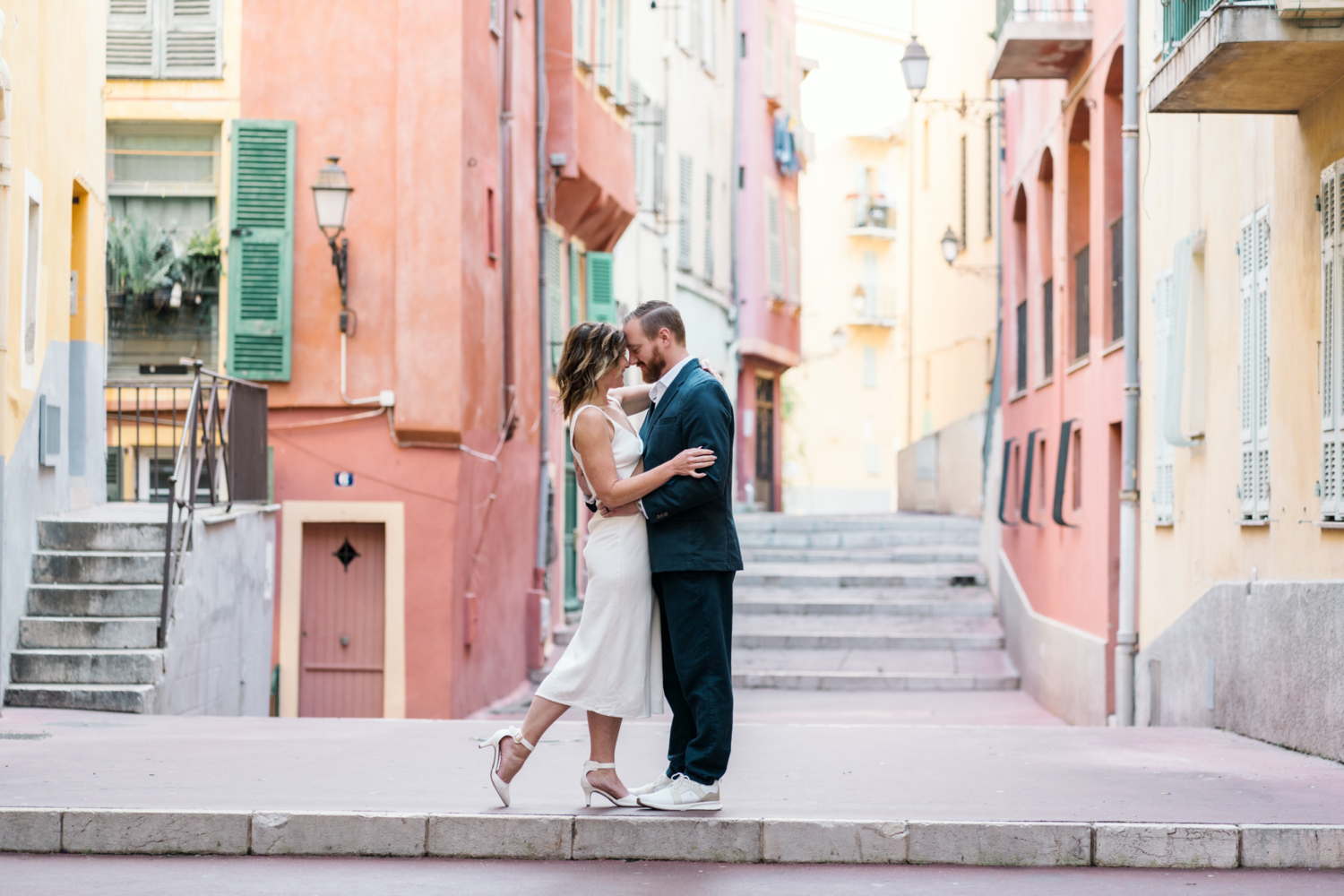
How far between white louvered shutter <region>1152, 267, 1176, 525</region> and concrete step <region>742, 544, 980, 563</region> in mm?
9752

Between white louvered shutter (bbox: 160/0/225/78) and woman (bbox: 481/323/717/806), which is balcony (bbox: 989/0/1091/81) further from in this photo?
woman (bbox: 481/323/717/806)

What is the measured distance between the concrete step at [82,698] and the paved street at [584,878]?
485 cm

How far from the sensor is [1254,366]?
10406 millimetres

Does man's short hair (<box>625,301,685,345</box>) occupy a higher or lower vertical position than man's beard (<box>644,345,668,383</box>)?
higher

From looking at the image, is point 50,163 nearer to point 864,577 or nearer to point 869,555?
point 864,577

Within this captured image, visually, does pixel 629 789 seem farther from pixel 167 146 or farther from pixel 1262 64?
pixel 167 146

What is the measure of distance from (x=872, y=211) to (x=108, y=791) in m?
53.5

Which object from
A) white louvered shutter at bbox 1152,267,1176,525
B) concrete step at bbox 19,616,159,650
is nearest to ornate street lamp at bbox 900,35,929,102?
white louvered shutter at bbox 1152,267,1176,525

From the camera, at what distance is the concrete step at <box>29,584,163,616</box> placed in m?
11.8

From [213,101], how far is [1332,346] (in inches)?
457

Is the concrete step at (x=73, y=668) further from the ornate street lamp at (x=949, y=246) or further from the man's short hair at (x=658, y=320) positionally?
the ornate street lamp at (x=949, y=246)

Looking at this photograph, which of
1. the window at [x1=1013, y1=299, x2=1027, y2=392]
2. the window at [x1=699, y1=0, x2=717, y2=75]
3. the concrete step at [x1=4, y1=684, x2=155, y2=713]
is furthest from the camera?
the window at [x1=699, y1=0, x2=717, y2=75]

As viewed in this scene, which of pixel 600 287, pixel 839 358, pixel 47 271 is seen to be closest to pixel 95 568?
pixel 47 271

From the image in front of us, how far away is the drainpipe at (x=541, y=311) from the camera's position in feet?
66.3
